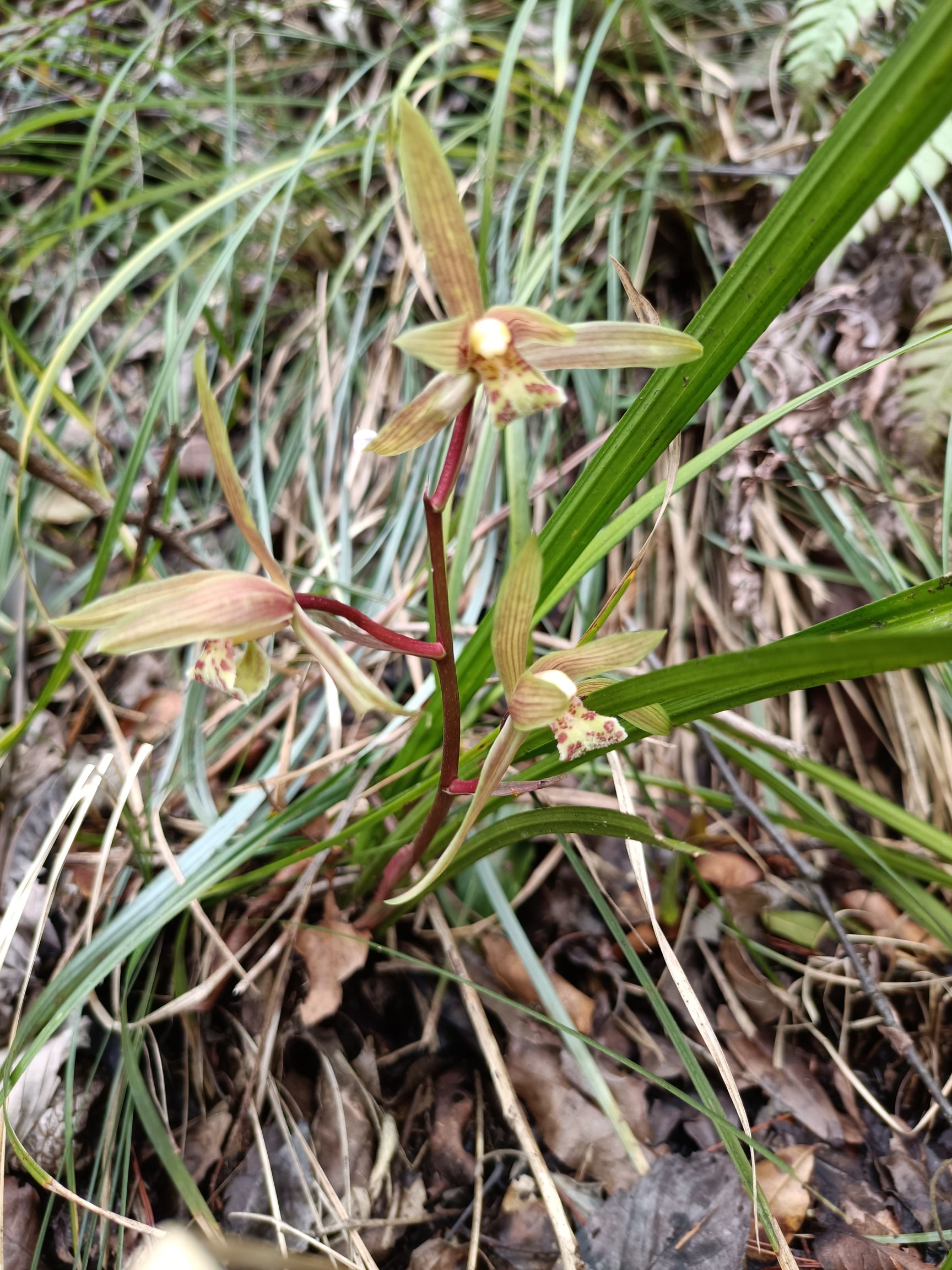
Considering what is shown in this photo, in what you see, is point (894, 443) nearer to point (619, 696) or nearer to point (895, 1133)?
point (619, 696)

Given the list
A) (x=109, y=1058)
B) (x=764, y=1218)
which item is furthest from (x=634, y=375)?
(x=109, y=1058)

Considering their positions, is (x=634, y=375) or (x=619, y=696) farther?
(x=634, y=375)

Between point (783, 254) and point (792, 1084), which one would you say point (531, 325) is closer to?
point (783, 254)

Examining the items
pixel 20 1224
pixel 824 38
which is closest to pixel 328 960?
pixel 20 1224

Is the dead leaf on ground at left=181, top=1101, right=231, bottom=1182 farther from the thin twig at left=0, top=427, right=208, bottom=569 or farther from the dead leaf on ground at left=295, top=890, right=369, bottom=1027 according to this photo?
the thin twig at left=0, top=427, right=208, bottom=569

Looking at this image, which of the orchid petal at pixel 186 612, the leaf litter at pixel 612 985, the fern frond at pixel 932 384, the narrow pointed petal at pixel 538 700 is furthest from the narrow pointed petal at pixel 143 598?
the fern frond at pixel 932 384

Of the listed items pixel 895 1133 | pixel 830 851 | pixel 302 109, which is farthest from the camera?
pixel 302 109

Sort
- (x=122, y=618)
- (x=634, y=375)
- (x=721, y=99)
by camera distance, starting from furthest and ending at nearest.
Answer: (x=721, y=99) → (x=634, y=375) → (x=122, y=618)

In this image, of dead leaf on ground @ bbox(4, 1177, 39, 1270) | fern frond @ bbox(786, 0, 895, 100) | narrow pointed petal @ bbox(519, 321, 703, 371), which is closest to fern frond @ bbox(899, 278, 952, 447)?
fern frond @ bbox(786, 0, 895, 100)

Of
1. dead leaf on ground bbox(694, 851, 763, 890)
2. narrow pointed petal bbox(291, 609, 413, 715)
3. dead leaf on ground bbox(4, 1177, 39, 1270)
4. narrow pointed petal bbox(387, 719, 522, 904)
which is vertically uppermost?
narrow pointed petal bbox(291, 609, 413, 715)
